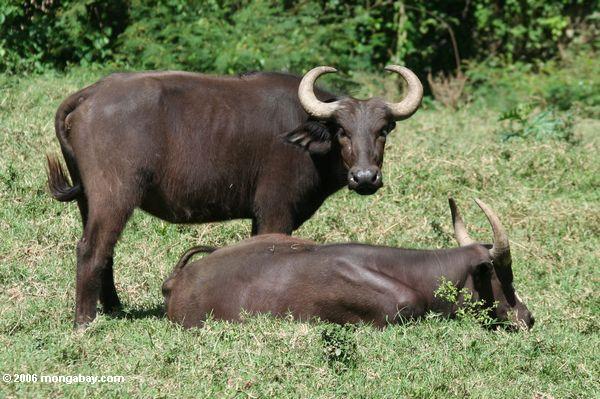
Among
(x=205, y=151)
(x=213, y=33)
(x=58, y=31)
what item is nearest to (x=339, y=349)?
(x=205, y=151)

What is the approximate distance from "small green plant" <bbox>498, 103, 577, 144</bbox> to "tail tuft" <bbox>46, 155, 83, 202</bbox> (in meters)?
6.54

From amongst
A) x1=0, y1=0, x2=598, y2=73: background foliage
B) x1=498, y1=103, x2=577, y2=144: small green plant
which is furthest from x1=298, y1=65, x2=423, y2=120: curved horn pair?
x1=0, y1=0, x2=598, y2=73: background foliage

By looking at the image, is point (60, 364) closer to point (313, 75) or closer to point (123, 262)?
point (123, 262)

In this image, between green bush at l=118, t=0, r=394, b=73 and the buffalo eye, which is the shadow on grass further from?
green bush at l=118, t=0, r=394, b=73

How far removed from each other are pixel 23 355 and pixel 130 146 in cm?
177

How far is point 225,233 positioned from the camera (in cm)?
982

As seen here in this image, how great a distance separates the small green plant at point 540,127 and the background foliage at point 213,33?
2.84 meters

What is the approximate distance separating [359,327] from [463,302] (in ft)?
2.84

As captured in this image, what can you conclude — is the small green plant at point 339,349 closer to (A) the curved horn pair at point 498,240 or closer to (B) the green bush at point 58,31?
(A) the curved horn pair at point 498,240

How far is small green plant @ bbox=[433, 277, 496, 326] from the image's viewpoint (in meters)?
7.43

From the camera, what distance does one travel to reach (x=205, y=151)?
8055 mm

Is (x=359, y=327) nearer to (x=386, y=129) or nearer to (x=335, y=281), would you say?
(x=335, y=281)

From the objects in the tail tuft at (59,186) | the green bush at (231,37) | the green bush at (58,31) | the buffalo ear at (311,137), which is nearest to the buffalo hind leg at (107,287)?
the tail tuft at (59,186)

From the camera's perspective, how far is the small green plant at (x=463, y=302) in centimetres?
743
